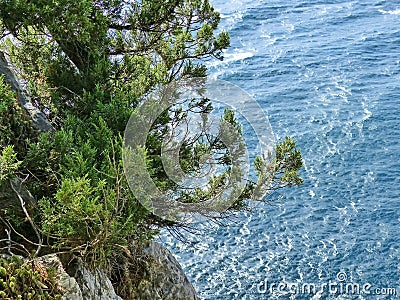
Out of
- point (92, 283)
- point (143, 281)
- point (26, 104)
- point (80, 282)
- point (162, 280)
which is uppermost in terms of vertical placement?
point (26, 104)

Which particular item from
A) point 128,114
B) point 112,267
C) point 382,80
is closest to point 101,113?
point 128,114

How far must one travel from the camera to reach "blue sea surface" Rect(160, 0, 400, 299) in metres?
24.2

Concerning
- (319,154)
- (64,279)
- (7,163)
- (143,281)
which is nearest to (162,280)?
(143,281)

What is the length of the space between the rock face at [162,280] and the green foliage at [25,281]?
151 inches

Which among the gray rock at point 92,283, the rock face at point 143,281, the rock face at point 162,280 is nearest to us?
the rock face at point 143,281

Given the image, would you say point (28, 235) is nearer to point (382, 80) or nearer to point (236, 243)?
point (236, 243)

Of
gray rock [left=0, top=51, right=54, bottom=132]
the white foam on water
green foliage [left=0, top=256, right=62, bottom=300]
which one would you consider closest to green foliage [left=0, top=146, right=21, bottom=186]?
green foliage [left=0, top=256, right=62, bottom=300]

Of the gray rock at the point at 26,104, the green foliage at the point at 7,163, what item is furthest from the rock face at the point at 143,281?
the gray rock at the point at 26,104

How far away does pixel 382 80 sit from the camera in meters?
39.0

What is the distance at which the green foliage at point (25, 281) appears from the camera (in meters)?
5.85

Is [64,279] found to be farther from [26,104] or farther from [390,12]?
[390,12]

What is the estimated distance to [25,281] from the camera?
6.14 metres

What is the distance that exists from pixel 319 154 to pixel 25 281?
27.2 meters

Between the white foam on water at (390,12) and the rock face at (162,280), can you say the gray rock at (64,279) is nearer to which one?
the rock face at (162,280)
